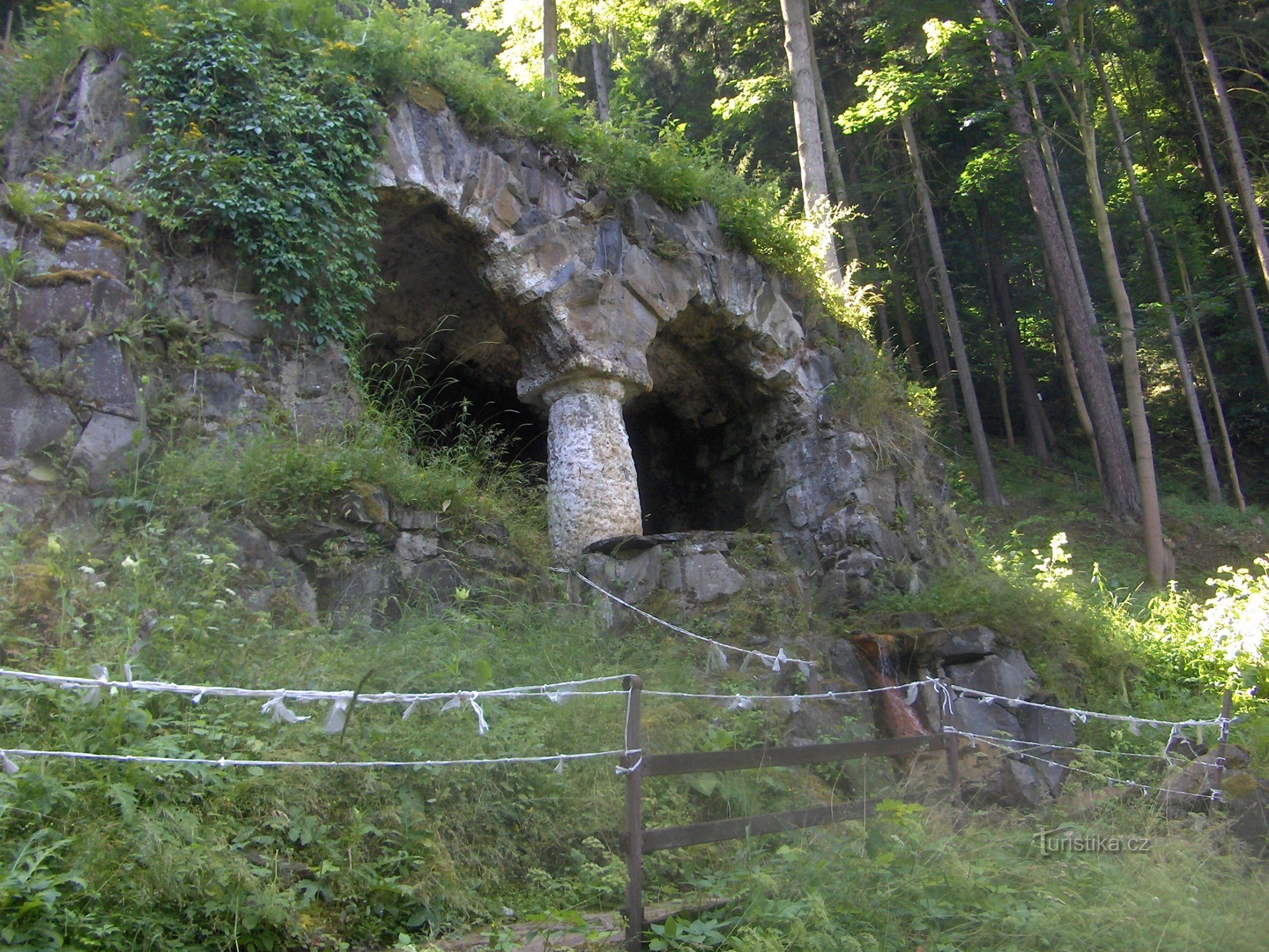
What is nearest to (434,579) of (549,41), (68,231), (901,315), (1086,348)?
(68,231)

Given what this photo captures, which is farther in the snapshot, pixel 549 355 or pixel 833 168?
pixel 833 168

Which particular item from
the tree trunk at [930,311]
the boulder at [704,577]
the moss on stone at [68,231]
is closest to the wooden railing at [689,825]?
the boulder at [704,577]

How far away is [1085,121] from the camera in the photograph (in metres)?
12.2

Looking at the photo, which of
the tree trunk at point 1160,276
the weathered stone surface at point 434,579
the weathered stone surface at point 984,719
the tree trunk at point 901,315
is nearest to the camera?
the weathered stone surface at point 434,579

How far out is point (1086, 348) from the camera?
619 inches

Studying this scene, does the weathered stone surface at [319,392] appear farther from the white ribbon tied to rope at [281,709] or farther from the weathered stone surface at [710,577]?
the white ribbon tied to rope at [281,709]

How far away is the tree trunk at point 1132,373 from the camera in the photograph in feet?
40.1

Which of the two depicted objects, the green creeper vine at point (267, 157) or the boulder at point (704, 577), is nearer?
the green creeper vine at point (267, 157)

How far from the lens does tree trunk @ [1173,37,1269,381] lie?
19.2 metres

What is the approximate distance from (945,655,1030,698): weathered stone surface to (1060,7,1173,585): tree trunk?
514 centimetres

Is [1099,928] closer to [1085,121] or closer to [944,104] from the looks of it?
[1085,121]

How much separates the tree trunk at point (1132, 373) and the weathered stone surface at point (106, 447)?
1111 cm

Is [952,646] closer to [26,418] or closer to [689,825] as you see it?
[689,825]

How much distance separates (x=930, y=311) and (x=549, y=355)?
1336cm
